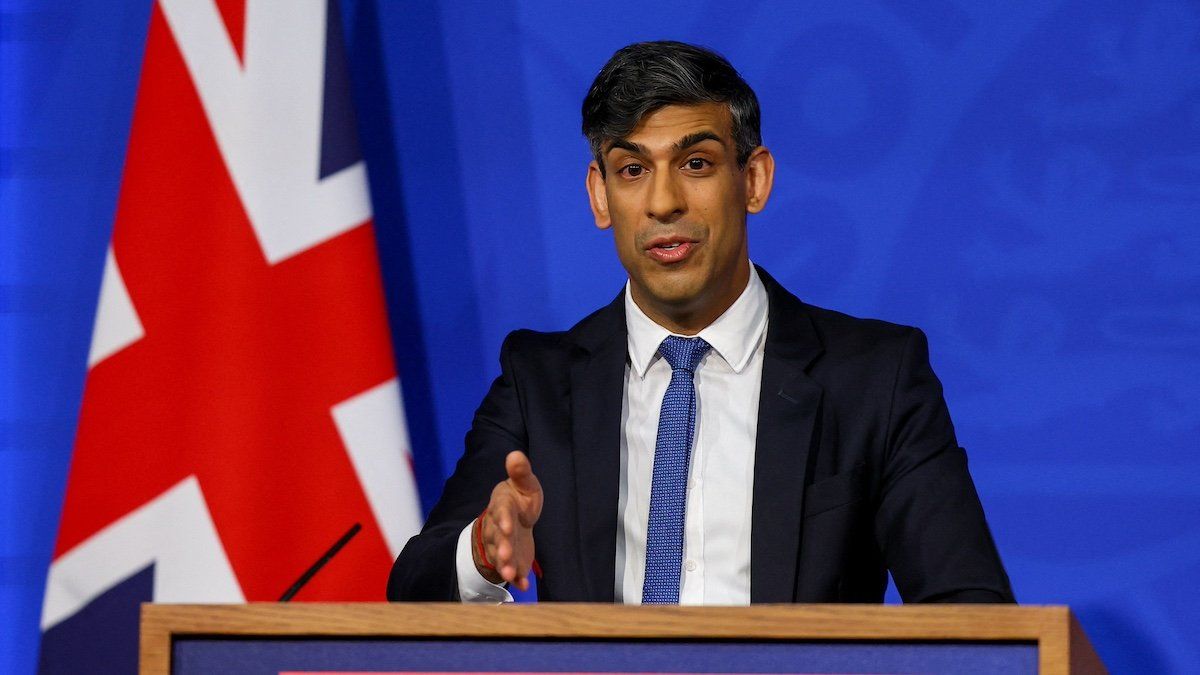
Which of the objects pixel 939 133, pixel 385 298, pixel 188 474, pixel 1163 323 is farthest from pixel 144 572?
pixel 1163 323

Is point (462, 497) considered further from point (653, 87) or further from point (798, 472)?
point (653, 87)

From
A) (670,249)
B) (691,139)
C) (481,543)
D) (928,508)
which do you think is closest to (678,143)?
(691,139)

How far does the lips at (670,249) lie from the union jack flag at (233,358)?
2.27ft

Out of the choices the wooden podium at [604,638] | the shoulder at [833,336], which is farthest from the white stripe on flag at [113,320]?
the wooden podium at [604,638]

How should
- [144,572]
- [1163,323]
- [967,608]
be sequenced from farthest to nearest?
[1163,323]
[144,572]
[967,608]

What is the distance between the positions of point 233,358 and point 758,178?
914 mm

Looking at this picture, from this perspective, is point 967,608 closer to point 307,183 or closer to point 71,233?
point 307,183

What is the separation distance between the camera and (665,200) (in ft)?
6.65

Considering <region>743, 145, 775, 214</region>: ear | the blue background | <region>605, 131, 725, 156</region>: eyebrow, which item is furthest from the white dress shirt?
the blue background

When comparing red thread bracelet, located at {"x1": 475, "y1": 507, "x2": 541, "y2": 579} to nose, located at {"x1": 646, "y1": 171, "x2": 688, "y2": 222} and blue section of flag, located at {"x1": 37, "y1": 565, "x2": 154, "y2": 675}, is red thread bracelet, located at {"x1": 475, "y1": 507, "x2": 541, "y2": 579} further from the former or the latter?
blue section of flag, located at {"x1": 37, "y1": 565, "x2": 154, "y2": 675}

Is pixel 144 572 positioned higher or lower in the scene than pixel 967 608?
higher

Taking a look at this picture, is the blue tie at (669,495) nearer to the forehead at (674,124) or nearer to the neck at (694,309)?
the neck at (694,309)

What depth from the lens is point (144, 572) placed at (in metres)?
2.45

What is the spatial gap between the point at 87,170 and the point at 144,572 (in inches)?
32.5
